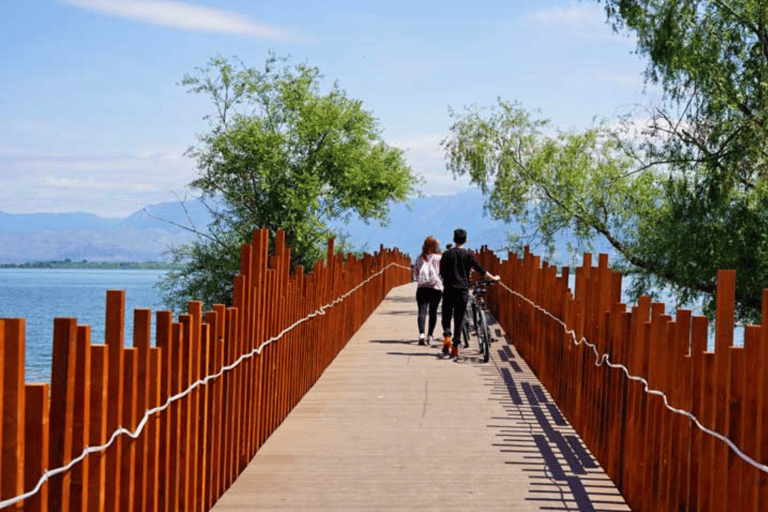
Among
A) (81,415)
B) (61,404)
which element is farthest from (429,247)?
(61,404)

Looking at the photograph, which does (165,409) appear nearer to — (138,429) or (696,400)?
(138,429)

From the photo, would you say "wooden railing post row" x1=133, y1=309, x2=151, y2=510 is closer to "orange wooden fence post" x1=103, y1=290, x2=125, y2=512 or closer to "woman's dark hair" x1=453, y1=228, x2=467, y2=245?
"orange wooden fence post" x1=103, y1=290, x2=125, y2=512

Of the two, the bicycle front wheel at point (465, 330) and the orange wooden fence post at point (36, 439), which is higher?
the orange wooden fence post at point (36, 439)

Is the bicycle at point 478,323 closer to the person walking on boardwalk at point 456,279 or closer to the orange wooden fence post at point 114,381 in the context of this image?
the person walking on boardwalk at point 456,279

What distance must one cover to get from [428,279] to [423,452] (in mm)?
9995

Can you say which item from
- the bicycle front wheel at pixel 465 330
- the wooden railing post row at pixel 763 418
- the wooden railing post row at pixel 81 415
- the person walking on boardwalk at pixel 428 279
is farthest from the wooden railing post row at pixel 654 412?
the person walking on boardwalk at pixel 428 279

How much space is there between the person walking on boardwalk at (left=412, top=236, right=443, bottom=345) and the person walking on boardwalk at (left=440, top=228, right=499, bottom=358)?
4.38ft

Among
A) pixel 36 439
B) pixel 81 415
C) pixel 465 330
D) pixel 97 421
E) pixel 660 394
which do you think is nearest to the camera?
pixel 36 439

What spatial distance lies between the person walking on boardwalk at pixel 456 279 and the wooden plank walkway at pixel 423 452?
211cm

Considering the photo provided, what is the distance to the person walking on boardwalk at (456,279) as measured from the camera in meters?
17.4

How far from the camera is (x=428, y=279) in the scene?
1934 cm

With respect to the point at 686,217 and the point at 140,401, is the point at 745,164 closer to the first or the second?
the point at 686,217

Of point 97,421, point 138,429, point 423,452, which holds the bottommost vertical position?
point 423,452

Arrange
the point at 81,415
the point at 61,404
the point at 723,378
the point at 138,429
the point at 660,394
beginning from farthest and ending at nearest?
the point at 660,394, the point at 723,378, the point at 138,429, the point at 81,415, the point at 61,404
